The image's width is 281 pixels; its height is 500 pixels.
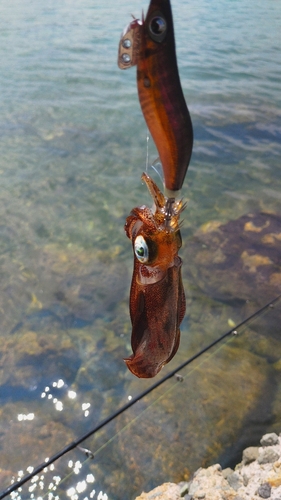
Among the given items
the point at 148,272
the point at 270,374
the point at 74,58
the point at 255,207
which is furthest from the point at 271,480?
the point at 74,58

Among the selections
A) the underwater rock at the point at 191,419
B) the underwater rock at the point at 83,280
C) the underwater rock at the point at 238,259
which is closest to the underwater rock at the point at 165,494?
the underwater rock at the point at 191,419

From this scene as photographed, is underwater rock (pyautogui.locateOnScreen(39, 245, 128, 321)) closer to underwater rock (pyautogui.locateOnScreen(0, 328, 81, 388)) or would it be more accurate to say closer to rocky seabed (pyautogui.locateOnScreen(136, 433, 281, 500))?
underwater rock (pyautogui.locateOnScreen(0, 328, 81, 388))

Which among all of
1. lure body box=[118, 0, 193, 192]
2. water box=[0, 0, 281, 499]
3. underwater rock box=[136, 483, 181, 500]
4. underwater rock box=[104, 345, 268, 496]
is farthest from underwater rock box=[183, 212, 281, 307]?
lure body box=[118, 0, 193, 192]

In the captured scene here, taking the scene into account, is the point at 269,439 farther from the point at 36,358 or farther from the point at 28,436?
the point at 36,358

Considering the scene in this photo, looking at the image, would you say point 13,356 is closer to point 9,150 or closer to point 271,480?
point 271,480

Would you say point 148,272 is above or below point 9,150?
above

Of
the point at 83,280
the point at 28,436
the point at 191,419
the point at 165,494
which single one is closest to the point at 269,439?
the point at 191,419

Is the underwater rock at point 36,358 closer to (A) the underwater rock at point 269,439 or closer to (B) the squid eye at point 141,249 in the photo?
(A) the underwater rock at point 269,439
